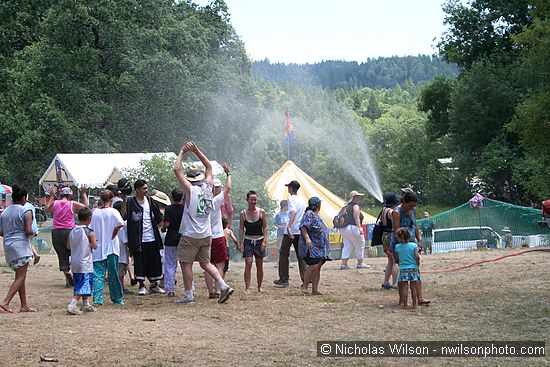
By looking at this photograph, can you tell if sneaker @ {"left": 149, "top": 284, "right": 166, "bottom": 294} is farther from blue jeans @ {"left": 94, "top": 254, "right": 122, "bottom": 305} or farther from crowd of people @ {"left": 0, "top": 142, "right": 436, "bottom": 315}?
blue jeans @ {"left": 94, "top": 254, "right": 122, "bottom": 305}

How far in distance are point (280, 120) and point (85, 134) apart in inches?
1184

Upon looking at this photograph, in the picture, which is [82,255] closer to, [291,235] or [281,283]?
[291,235]

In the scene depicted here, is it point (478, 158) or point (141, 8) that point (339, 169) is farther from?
point (141, 8)

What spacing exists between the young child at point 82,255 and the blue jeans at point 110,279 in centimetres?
72

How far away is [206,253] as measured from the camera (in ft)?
38.2

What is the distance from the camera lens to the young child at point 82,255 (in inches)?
420

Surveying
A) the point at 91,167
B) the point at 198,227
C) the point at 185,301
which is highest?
the point at 91,167

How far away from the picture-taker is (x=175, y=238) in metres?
12.6

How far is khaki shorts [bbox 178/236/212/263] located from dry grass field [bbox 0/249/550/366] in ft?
2.14

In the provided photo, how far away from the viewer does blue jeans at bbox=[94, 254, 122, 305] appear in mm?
11547

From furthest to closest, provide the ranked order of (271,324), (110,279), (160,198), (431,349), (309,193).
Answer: (309,193) < (160,198) < (110,279) < (271,324) < (431,349)

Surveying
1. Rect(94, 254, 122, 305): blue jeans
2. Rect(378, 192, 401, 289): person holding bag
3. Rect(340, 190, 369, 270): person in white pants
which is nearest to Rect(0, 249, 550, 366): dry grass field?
Rect(94, 254, 122, 305): blue jeans

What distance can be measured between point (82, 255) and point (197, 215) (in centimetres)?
164

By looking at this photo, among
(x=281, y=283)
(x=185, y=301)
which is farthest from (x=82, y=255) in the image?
(x=281, y=283)
